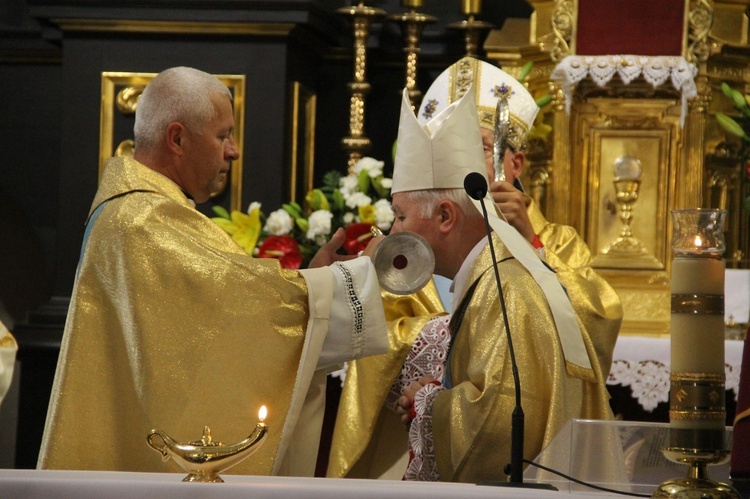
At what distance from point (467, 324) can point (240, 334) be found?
0.63 meters

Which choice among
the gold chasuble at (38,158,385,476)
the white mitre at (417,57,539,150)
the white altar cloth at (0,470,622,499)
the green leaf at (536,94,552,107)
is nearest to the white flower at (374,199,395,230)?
the white mitre at (417,57,539,150)

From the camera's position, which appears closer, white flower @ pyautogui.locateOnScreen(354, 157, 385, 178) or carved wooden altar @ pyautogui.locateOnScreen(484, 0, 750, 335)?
white flower @ pyautogui.locateOnScreen(354, 157, 385, 178)

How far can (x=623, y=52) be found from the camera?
6293 millimetres

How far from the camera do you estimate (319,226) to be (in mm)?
5715

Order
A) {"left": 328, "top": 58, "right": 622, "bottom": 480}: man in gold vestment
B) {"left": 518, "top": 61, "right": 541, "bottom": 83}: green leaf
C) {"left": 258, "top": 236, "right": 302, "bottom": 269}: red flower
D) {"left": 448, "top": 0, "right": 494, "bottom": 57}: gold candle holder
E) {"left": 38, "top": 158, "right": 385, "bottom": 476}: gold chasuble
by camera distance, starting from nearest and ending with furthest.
Result: {"left": 38, "top": 158, "right": 385, "bottom": 476}: gold chasuble, {"left": 328, "top": 58, "right": 622, "bottom": 480}: man in gold vestment, {"left": 258, "top": 236, "right": 302, "bottom": 269}: red flower, {"left": 518, "top": 61, "right": 541, "bottom": 83}: green leaf, {"left": 448, "top": 0, "right": 494, "bottom": 57}: gold candle holder

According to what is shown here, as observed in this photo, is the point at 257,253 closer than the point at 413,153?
No

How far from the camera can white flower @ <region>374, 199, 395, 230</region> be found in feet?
18.7

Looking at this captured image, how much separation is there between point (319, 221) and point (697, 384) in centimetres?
359

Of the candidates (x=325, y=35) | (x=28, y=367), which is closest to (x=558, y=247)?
(x=325, y=35)

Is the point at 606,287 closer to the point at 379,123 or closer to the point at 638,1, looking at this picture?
the point at 638,1

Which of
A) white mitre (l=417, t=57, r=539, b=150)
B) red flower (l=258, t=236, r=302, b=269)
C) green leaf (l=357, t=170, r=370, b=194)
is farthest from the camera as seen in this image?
green leaf (l=357, t=170, r=370, b=194)

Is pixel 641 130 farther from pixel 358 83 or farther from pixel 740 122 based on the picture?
pixel 358 83

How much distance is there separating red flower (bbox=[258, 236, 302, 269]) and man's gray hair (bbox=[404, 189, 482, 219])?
1745 mm

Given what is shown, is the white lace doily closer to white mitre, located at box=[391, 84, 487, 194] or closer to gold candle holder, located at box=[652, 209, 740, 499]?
white mitre, located at box=[391, 84, 487, 194]
